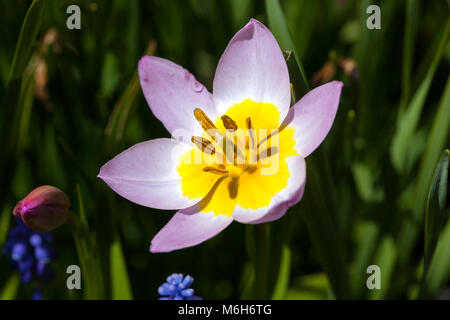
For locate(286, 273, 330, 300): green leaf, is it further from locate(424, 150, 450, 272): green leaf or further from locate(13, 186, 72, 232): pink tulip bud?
locate(13, 186, 72, 232): pink tulip bud

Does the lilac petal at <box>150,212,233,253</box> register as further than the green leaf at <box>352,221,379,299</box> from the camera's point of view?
No

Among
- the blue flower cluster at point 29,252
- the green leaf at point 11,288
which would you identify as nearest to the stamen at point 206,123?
the blue flower cluster at point 29,252

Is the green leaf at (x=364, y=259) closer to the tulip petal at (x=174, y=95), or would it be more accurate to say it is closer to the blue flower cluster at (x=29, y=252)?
the tulip petal at (x=174, y=95)

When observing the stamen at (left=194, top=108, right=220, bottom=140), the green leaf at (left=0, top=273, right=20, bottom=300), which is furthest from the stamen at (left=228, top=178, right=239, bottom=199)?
the green leaf at (left=0, top=273, right=20, bottom=300)

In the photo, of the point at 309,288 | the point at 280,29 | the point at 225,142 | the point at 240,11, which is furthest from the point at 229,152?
the point at 309,288

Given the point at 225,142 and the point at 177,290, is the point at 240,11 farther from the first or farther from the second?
the point at 177,290
